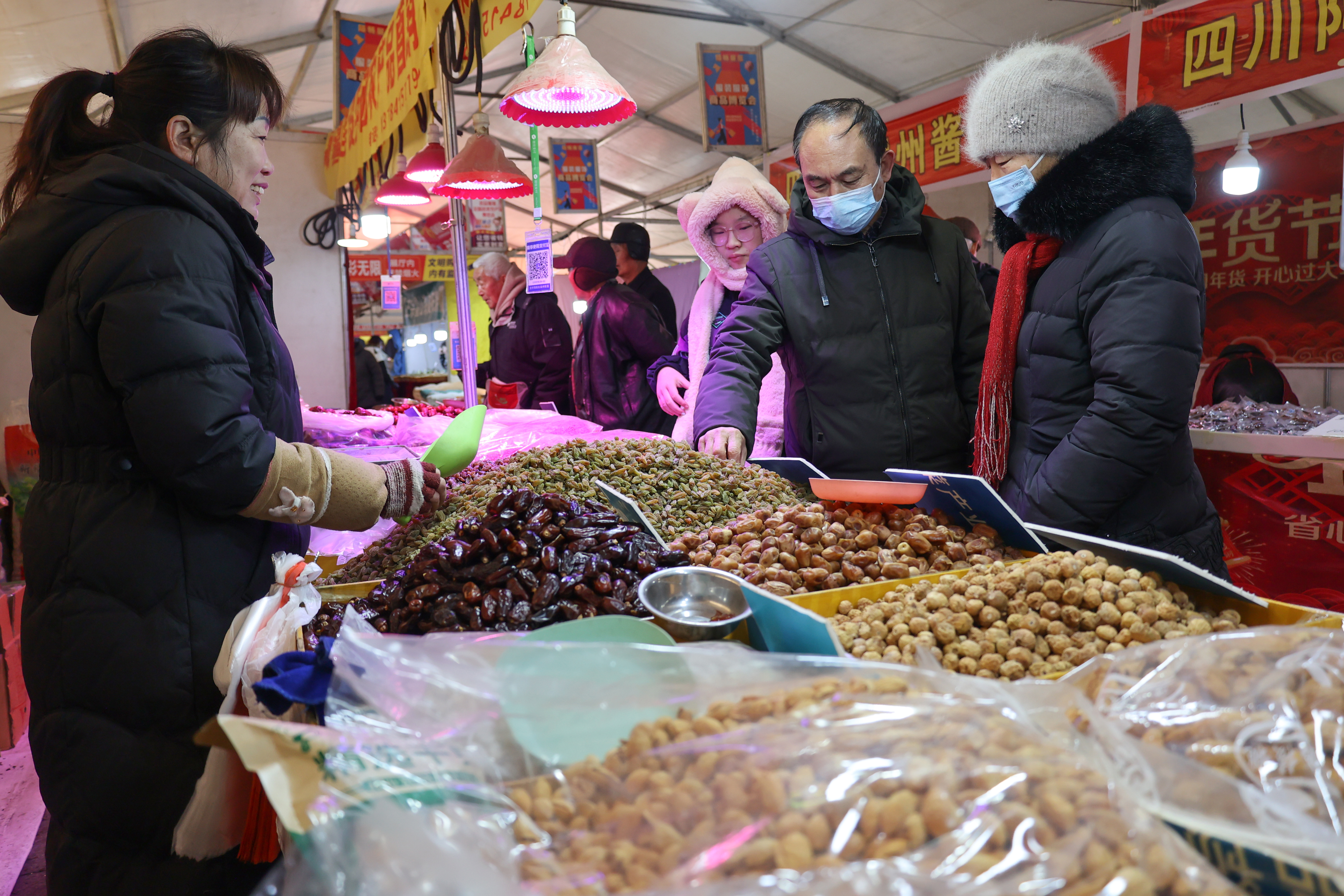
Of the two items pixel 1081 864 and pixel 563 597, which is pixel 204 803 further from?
pixel 1081 864

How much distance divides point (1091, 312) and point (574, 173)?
882 centimetres

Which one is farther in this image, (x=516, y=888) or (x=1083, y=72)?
(x=1083, y=72)

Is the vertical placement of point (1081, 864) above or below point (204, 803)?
above

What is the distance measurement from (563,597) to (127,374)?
72cm

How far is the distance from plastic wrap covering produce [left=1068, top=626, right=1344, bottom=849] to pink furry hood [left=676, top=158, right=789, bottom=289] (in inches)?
90.9

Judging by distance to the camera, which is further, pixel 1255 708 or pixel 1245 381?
pixel 1245 381

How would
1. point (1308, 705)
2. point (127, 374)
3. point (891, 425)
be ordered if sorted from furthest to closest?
point (891, 425) → point (127, 374) → point (1308, 705)

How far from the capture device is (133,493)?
1.25 meters

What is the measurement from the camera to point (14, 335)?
551cm

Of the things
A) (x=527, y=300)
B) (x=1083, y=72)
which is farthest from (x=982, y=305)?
(x=527, y=300)

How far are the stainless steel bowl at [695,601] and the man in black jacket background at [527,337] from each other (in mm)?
3886

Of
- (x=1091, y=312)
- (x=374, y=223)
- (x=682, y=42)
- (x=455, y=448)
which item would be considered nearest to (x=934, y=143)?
(x=1091, y=312)

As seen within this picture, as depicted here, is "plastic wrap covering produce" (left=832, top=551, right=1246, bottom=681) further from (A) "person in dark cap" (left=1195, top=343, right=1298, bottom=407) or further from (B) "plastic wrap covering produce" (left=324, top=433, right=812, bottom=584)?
(A) "person in dark cap" (left=1195, top=343, right=1298, bottom=407)

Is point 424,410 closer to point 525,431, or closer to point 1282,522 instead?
point 525,431
